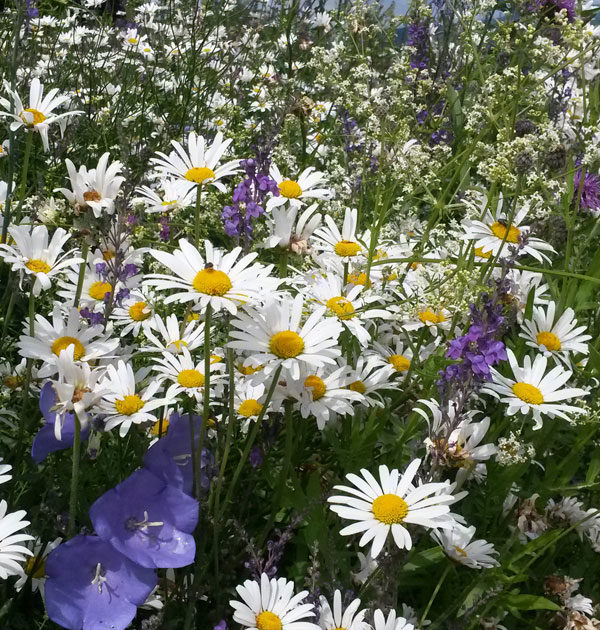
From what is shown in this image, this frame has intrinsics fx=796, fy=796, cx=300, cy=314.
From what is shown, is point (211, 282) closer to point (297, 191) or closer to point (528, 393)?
point (297, 191)

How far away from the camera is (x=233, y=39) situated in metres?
4.57

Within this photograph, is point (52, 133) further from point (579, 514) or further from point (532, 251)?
point (579, 514)

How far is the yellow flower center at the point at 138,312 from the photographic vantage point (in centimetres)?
202

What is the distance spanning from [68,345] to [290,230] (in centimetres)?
58

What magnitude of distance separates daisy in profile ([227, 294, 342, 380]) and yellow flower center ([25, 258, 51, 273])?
42cm

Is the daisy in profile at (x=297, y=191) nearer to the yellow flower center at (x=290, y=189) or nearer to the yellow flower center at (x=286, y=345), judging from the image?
the yellow flower center at (x=290, y=189)

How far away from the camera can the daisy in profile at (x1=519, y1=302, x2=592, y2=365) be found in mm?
1983

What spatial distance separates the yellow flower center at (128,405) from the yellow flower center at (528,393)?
2.69ft

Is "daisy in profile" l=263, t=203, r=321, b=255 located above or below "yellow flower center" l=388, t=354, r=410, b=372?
above

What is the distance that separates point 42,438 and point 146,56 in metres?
3.81

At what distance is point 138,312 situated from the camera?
6.66 ft

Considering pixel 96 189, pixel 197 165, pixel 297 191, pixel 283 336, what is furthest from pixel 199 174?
pixel 283 336

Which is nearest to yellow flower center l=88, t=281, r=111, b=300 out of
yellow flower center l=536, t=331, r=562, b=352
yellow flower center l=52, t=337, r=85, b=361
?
yellow flower center l=52, t=337, r=85, b=361

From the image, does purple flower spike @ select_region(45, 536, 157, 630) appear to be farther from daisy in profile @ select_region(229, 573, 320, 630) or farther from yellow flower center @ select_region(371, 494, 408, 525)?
yellow flower center @ select_region(371, 494, 408, 525)
